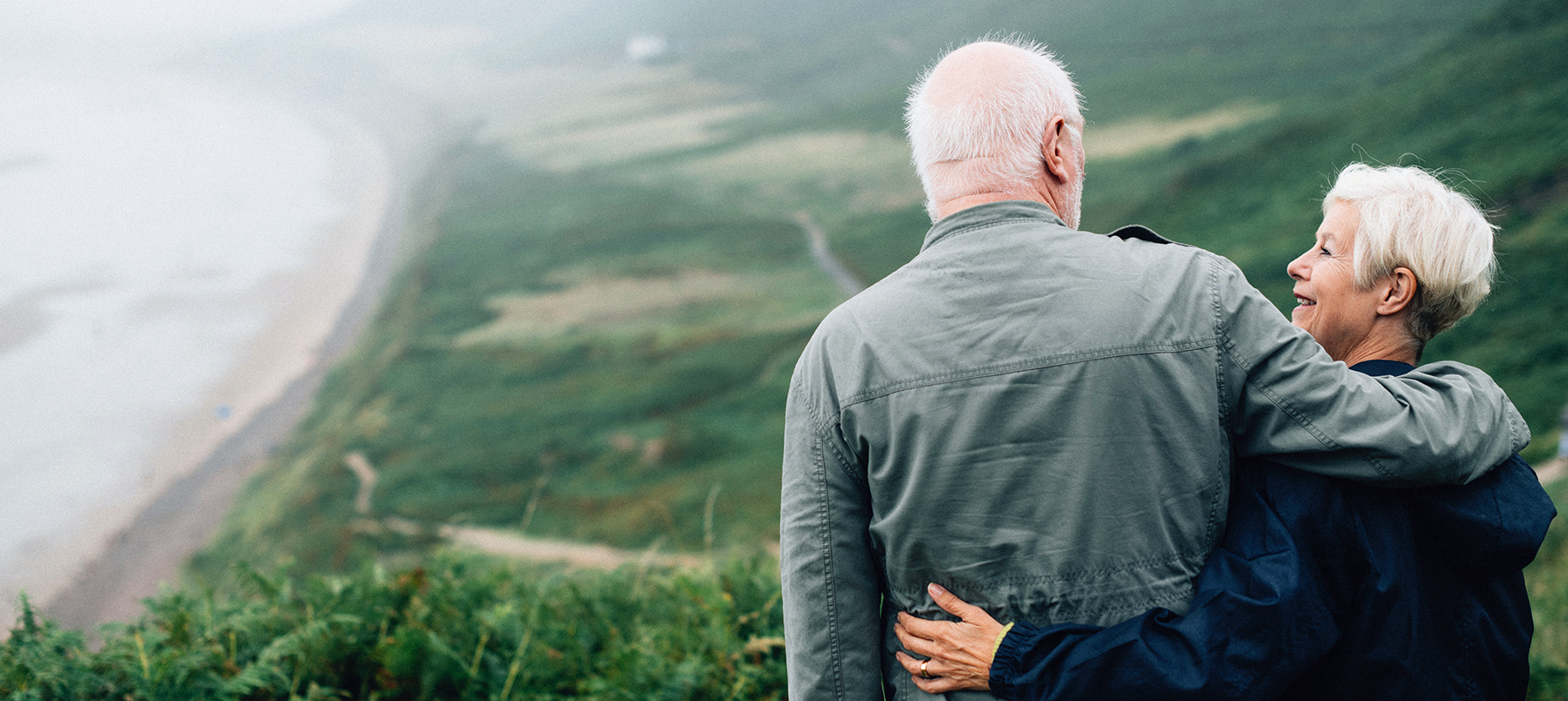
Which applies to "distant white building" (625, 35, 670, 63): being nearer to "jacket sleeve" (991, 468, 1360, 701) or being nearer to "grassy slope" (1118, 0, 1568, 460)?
"grassy slope" (1118, 0, 1568, 460)

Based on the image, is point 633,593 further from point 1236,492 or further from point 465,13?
point 465,13

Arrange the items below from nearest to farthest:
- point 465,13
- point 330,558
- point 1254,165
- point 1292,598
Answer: point 1292,598 → point 330,558 → point 1254,165 → point 465,13

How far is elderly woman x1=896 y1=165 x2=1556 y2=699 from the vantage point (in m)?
1.66

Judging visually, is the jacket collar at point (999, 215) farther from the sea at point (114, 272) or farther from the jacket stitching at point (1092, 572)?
the sea at point (114, 272)

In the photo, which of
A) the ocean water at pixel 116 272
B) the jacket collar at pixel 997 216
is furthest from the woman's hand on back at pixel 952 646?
the ocean water at pixel 116 272

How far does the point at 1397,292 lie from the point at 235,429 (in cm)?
2184

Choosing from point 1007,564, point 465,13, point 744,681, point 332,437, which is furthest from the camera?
point 465,13

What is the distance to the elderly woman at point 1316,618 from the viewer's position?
1.66 meters

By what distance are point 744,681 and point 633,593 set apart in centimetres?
125

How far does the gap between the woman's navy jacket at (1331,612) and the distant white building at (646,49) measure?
50.8 meters

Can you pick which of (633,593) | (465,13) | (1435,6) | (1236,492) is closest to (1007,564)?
(1236,492)

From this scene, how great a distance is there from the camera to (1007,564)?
1.80 metres

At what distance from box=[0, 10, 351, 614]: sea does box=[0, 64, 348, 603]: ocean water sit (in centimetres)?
5

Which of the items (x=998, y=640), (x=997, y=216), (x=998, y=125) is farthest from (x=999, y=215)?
(x=998, y=640)
